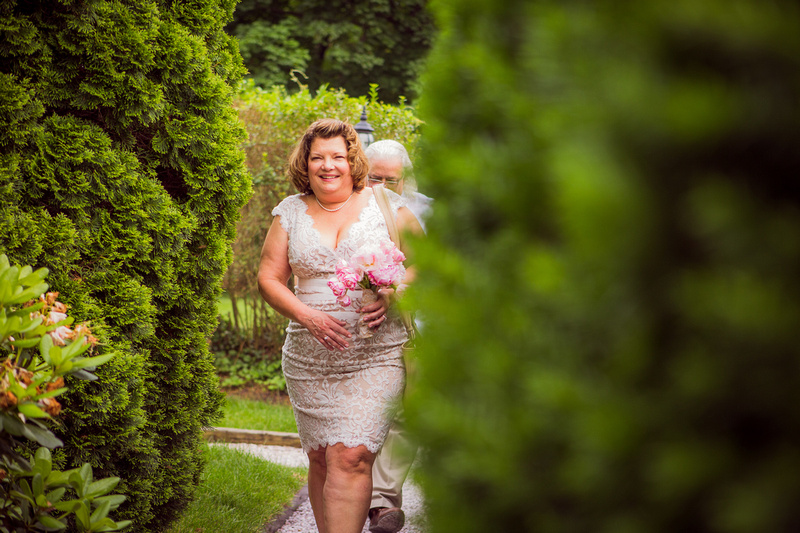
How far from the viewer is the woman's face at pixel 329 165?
→ 3.99 metres

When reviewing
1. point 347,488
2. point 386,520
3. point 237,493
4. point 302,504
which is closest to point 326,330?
point 347,488

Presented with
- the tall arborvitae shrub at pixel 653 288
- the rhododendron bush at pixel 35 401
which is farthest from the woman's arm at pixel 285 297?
the tall arborvitae shrub at pixel 653 288

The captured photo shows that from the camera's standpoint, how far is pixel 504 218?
1109 mm

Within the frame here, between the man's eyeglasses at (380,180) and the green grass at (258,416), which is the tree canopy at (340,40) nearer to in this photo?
the green grass at (258,416)

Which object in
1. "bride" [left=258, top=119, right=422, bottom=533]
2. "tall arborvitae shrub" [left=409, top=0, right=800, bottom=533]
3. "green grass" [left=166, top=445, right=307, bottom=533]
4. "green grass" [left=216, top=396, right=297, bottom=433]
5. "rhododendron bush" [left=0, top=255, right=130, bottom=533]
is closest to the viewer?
"tall arborvitae shrub" [left=409, top=0, right=800, bottom=533]

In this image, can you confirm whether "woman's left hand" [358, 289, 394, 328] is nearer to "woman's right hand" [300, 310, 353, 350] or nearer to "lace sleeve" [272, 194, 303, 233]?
"woman's right hand" [300, 310, 353, 350]

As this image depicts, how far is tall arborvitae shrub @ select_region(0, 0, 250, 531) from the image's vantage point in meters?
2.99

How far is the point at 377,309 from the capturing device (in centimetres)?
368

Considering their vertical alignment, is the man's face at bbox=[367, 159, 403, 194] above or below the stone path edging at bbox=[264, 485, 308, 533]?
above

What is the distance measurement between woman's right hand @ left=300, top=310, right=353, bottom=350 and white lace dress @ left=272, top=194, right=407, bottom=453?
0.34ft

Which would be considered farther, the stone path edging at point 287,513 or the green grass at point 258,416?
the green grass at point 258,416

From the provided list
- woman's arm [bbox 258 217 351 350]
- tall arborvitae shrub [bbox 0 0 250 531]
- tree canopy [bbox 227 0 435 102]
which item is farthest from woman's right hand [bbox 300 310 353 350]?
tree canopy [bbox 227 0 435 102]

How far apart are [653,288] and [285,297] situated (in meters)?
3.20

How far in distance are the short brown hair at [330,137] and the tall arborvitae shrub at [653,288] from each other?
3.19 m
